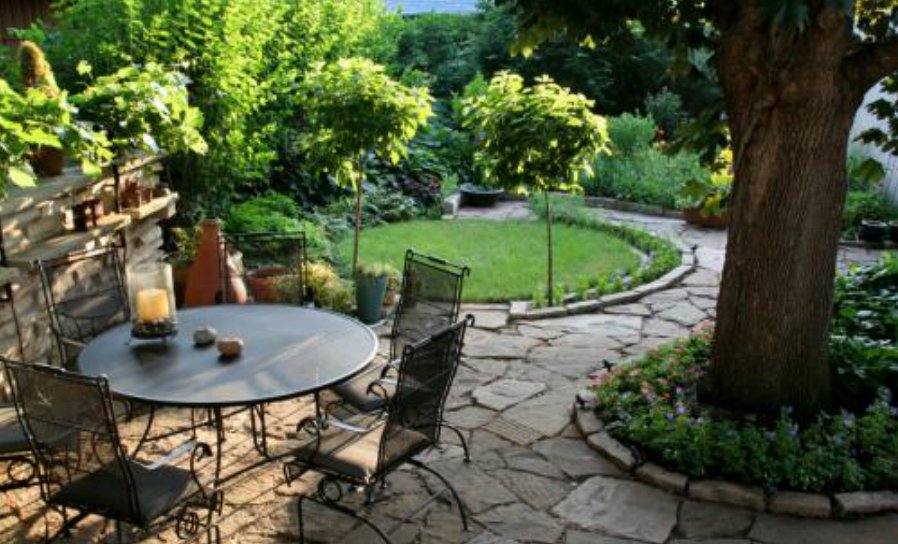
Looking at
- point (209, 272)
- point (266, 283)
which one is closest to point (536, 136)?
point (266, 283)

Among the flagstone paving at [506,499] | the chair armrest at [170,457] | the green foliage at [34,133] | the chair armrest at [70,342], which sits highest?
the green foliage at [34,133]

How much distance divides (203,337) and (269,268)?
2.62 m

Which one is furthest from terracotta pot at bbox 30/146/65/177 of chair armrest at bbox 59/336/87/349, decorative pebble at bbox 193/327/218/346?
decorative pebble at bbox 193/327/218/346

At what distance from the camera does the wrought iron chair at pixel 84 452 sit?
108 inches

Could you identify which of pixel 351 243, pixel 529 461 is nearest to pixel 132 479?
pixel 529 461

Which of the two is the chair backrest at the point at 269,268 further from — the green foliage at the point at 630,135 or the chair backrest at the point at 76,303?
the green foliage at the point at 630,135

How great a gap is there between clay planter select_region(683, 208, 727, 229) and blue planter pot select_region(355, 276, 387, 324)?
487 centimetres

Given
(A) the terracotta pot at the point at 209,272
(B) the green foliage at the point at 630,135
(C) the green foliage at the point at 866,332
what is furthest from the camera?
(B) the green foliage at the point at 630,135

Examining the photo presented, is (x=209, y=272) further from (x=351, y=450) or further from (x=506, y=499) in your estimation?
(x=506, y=499)

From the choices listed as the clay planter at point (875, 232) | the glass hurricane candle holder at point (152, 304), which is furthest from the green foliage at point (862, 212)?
the glass hurricane candle holder at point (152, 304)

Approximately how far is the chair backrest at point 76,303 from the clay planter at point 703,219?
6.82m

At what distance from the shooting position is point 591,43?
434cm

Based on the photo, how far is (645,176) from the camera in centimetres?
1084

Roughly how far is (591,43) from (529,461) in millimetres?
2263
